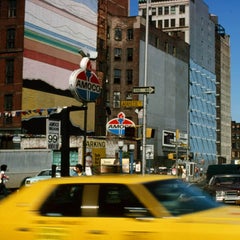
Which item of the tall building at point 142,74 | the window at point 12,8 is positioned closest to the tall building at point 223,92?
the tall building at point 142,74

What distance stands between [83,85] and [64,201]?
8.20 m

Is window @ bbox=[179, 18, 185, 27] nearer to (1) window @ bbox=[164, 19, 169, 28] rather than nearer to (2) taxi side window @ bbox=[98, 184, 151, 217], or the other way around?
(1) window @ bbox=[164, 19, 169, 28]

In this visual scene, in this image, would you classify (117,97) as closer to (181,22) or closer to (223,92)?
(181,22)

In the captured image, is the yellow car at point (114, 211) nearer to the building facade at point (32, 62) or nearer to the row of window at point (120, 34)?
the building facade at point (32, 62)

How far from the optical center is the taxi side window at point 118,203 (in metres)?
6.20

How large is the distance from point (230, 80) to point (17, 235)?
13815 centimetres

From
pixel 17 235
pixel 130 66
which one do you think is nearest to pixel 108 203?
pixel 17 235

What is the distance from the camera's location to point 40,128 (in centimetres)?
5947

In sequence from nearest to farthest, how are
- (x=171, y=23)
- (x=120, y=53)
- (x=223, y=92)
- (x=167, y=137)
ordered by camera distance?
(x=120, y=53)
(x=167, y=137)
(x=171, y=23)
(x=223, y=92)

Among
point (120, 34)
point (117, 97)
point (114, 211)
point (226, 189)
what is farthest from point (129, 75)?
point (114, 211)

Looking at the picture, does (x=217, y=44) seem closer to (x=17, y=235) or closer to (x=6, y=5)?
(x=6, y=5)

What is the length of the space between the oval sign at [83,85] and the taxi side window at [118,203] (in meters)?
7.94

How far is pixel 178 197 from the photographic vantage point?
6.43 meters

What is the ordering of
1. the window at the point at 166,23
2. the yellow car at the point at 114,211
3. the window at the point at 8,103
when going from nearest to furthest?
the yellow car at the point at 114,211
the window at the point at 8,103
the window at the point at 166,23
